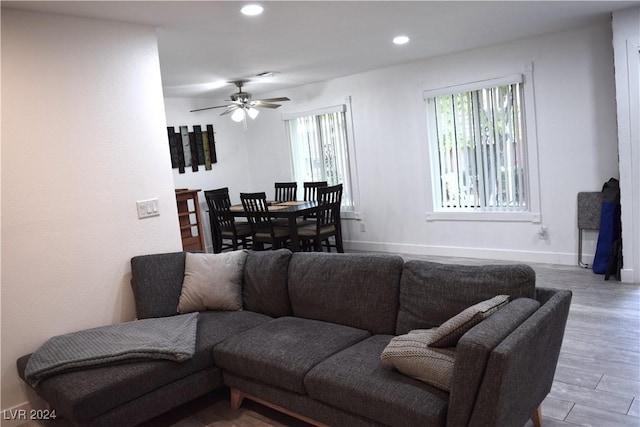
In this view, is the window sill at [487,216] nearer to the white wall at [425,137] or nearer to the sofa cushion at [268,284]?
the white wall at [425,137]

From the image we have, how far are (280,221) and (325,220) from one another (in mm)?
749

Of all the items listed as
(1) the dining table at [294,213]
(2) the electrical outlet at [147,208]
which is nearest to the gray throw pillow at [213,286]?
(2) the electrical outlet at [147,208]

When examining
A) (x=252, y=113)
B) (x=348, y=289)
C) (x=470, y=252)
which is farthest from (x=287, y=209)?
(x=348, y=289)

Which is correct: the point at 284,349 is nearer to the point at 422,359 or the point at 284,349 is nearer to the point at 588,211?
the point at 422,359

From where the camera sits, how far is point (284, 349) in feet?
8.27

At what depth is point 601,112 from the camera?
4.70 meters

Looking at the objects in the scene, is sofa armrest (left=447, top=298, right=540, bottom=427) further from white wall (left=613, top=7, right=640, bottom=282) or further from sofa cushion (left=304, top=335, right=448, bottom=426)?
white wall (left=613, top=7, right=640, bottom=282)

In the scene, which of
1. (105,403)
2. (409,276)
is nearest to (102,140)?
(105,403)

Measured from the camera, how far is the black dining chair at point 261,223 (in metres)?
5.85

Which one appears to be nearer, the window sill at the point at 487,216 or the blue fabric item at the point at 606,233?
the blue fabric item at the point at 606,233

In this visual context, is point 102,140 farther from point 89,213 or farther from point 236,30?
point 236,30

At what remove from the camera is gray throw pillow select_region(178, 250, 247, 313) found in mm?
3248

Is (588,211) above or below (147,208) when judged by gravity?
below

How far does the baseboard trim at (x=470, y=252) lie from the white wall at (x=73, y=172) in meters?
3.51
